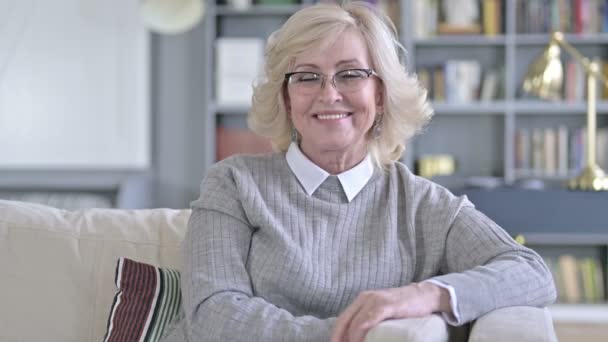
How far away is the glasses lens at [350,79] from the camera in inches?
76.4

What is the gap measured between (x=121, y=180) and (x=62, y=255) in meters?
3.18

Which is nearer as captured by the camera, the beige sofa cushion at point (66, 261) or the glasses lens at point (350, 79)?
the glasses lens at point (350, 79)

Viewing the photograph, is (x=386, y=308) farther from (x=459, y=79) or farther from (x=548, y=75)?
(x=459, y=79)

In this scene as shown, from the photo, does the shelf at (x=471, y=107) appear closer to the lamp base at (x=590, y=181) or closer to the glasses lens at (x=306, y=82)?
the lamp base at (x=590, y=181)

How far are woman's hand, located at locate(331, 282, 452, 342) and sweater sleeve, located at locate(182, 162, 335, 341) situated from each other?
0.07 metres

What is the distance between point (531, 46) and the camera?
538 cm

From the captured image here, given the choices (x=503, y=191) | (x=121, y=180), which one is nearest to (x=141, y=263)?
(x=503, y=191)

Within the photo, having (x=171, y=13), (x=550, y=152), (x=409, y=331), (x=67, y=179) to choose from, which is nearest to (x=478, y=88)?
(x=550, y=152)

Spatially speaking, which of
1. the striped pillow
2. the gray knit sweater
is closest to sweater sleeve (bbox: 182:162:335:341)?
the gray knit sweater

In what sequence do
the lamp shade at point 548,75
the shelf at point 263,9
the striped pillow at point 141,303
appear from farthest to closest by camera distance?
1. the shelf at point 263,9
2. the lamp shade at point 548,75
3. the striped pillow at point 141,303

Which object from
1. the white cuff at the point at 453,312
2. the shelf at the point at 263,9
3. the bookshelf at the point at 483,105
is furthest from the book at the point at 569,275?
the white cuff at the point at 453,312

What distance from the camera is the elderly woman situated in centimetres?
177

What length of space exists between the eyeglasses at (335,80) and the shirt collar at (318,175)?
147 millimetres

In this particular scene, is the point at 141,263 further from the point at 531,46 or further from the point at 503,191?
the point at 531,46
